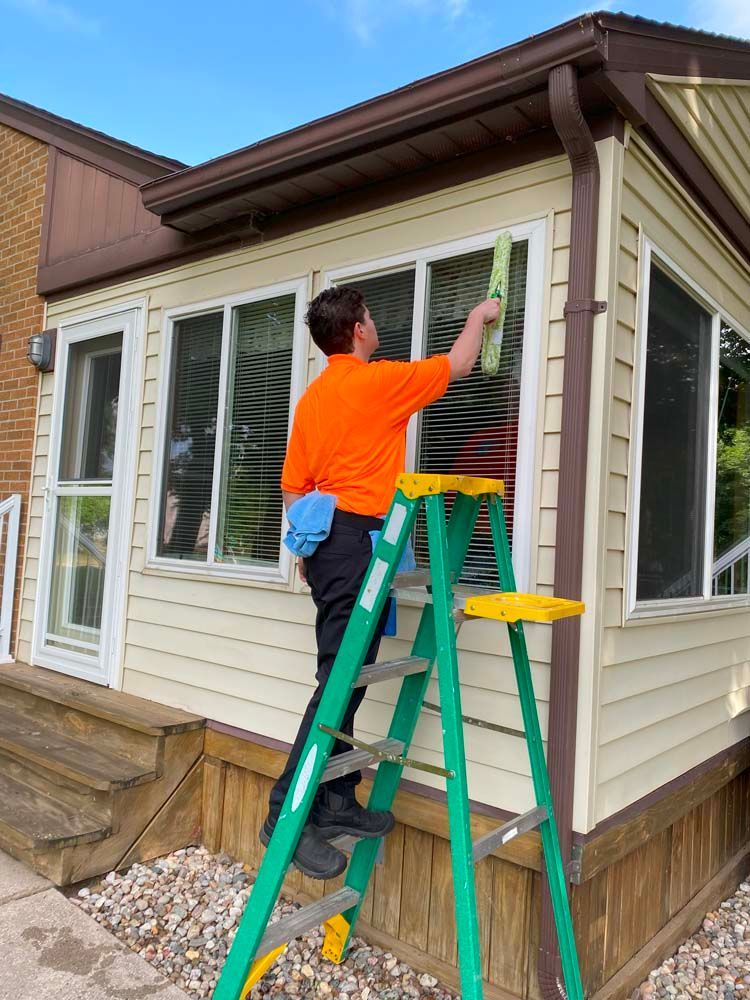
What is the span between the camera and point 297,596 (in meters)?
3.04

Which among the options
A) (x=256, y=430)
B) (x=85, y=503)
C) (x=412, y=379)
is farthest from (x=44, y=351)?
(x=412, y=379)

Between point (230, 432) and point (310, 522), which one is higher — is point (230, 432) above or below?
above

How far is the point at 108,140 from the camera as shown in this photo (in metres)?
4.11

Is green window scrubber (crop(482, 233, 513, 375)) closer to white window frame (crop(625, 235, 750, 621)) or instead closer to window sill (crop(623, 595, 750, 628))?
white window frame (crop(625, 235, 750, 621))

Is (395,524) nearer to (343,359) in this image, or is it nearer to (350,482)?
(350,482)

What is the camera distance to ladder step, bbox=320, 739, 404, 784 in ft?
6.56

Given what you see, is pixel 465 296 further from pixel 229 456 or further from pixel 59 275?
pixel 59 275

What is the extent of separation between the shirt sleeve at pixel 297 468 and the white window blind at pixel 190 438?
1157mm

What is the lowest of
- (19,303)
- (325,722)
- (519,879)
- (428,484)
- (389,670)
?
(519,879)

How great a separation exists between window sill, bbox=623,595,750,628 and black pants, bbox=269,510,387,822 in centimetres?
90

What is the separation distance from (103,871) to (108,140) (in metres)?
3.61

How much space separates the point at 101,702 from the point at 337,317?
7.18ft

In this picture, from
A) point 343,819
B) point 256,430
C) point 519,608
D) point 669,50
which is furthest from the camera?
point 256,430

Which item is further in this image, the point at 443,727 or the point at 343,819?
the point at 343,819
